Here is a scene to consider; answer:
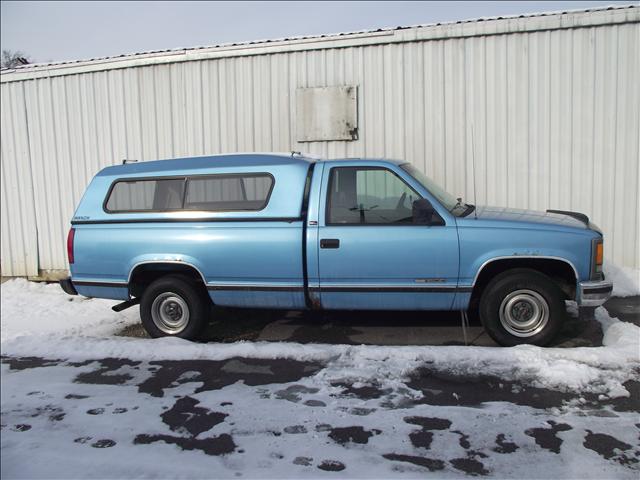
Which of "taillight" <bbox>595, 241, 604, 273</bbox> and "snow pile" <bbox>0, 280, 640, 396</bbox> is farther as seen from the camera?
"taillight" <bbox>595, 241, 604, 273</bbox>

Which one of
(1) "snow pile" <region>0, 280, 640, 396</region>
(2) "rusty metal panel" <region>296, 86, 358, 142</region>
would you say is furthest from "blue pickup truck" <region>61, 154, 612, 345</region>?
(2) "rusty metal panel" <region>296, 86, 358, 142</region>

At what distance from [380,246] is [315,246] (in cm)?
62

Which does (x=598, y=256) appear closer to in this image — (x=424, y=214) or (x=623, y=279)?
(x=424, y=214)

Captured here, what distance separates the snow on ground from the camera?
128 inches

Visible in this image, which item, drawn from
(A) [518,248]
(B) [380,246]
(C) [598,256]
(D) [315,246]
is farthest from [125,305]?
(C) [598,256]

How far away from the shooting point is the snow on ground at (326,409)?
3.25m

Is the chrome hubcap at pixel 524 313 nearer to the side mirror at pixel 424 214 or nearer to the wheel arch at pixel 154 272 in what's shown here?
the side mirror at pixel 424 214

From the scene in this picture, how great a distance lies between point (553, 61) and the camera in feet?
26.0

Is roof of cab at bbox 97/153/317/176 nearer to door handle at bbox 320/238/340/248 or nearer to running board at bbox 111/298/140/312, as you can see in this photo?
door handle at bbox 320/238/340/248

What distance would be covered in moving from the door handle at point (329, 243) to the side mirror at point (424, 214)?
76cm

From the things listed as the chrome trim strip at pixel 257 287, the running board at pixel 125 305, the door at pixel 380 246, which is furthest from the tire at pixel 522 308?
the running board at pixel 125 305

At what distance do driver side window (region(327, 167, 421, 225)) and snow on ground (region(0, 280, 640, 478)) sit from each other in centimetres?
124

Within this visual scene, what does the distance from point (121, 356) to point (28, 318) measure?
2.71m

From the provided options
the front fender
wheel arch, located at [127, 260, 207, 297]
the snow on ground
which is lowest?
the snow on ground
